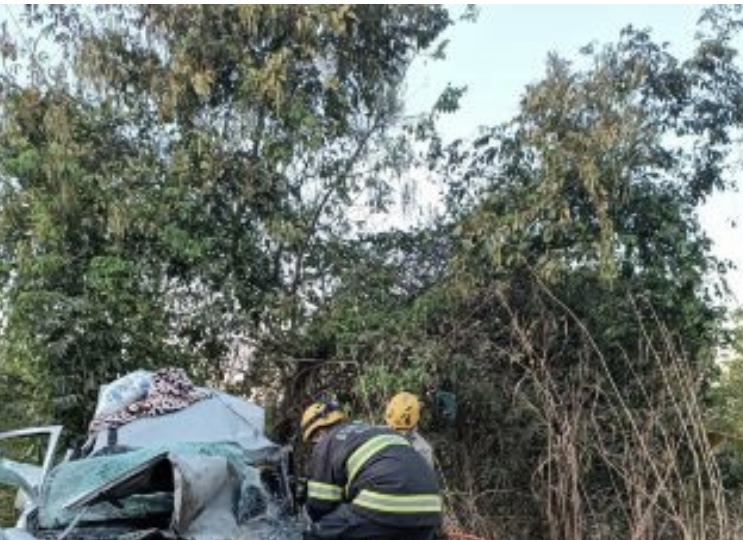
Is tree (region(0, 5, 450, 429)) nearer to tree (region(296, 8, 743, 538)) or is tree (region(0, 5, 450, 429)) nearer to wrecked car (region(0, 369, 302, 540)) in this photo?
tree (region(296, 8, 743, 538))

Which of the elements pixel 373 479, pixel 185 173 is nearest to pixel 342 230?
pixel 185 173

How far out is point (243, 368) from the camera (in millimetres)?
10898

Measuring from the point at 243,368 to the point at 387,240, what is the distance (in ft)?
6.37

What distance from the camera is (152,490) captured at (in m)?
4.68

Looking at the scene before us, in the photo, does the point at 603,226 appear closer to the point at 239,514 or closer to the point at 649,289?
the point at 649,289

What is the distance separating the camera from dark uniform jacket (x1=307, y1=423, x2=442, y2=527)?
464cm

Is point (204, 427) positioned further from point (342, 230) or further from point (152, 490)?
point (342, 230)

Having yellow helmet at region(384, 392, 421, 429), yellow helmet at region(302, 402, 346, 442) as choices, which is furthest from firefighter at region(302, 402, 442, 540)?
yellow helmet at region(384, 392, 421, 429)

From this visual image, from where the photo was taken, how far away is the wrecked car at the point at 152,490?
14.8 ft

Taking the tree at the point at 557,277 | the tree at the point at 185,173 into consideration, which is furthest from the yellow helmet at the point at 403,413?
the tree at the point at 185,173

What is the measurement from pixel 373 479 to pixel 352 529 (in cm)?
23

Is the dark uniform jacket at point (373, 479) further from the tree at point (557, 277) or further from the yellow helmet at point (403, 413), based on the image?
the tree at point (557, 277)

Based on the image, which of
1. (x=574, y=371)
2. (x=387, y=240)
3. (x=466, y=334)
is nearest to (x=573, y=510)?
(x=574, y=371)

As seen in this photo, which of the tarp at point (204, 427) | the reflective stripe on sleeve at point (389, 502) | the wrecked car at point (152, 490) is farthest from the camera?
the tarp at point (204, 427)
